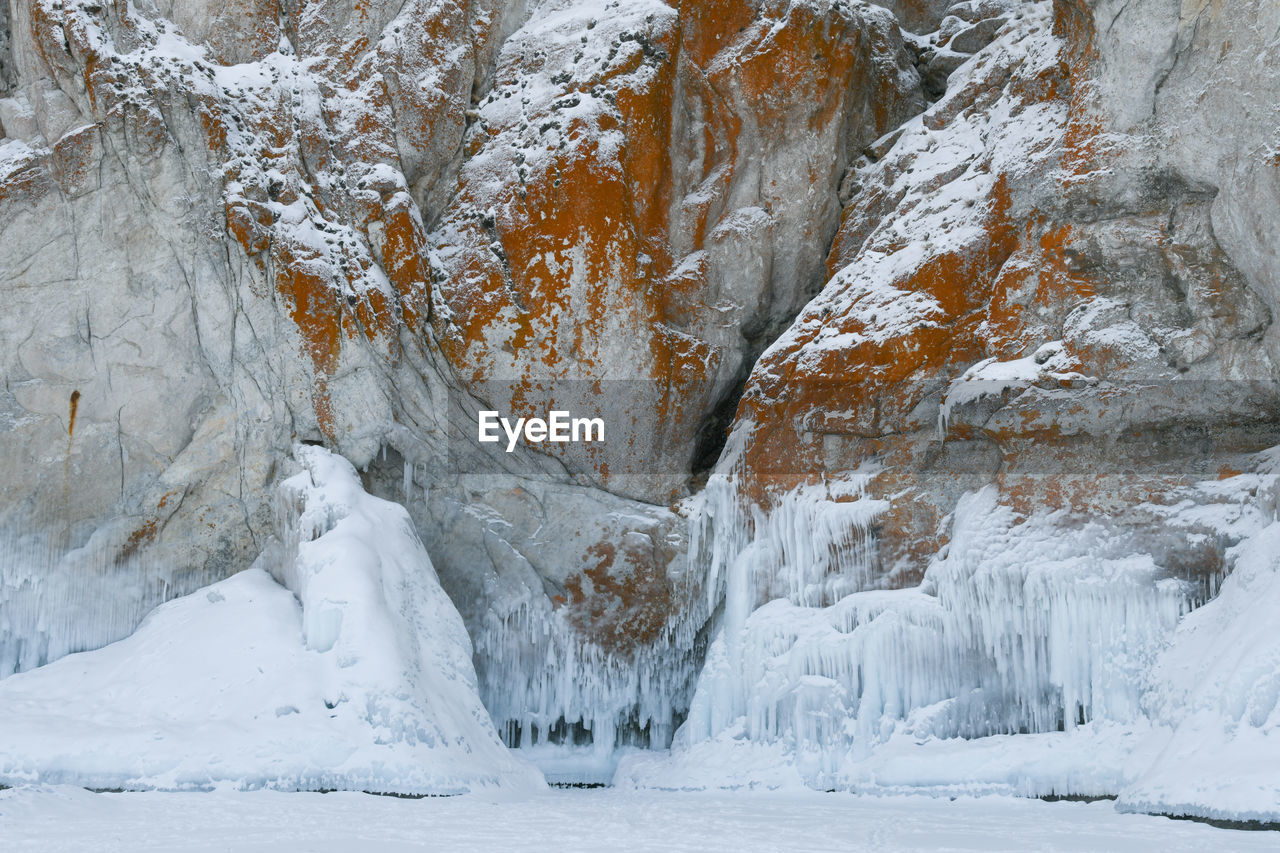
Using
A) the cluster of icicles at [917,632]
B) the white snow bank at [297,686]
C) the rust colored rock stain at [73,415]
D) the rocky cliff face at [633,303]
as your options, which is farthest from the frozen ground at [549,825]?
the rust colored rock stain at [73,415]

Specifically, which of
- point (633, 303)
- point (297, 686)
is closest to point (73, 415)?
point (297, 686)

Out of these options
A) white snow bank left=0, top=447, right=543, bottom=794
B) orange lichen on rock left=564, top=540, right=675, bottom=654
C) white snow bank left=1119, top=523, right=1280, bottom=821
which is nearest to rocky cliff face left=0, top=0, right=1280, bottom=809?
orange lichen on rock left=564, top=540, right=675, bottom=654

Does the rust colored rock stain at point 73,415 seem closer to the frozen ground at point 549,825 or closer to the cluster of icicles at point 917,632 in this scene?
the frozen ground at point 549,825

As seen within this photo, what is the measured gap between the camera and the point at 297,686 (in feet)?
38.9

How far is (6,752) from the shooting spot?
10930 mm

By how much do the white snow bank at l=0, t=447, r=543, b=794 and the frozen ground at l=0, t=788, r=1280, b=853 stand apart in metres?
0.53

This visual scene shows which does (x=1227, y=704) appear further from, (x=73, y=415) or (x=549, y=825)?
(x=73, y=415)

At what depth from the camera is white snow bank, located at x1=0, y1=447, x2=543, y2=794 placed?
1105 centimetres

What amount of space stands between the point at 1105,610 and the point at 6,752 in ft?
36.2

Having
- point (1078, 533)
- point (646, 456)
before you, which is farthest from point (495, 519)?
point (1078, 533)

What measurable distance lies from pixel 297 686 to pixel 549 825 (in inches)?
151

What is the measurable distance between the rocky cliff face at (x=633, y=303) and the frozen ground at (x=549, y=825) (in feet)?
9.13

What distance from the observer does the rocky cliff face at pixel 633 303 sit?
42.4 ft

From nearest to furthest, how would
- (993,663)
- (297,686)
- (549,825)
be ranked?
(549,825) → (297,686) → (993,663)
